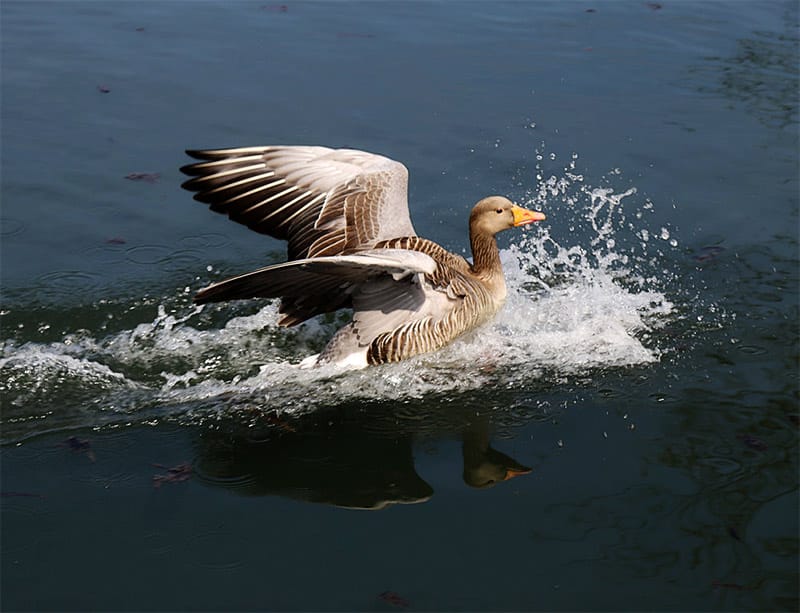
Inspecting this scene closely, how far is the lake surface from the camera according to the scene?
4.84 meters

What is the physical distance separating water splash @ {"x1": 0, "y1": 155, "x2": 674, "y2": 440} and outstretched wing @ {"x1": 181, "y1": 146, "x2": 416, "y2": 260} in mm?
780

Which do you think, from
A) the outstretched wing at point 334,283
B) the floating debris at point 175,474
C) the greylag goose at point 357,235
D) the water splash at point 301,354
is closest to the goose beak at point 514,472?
the water splash at point 301,354

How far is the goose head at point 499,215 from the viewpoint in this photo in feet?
24.3

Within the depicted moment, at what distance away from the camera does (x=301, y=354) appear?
24.1ft

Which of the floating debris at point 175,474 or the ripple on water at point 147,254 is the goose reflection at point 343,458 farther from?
the ripple on water at point 147,254

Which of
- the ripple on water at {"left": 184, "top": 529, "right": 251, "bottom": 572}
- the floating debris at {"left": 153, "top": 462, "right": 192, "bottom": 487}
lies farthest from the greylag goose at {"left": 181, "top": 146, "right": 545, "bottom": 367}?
the ripple on water at {"left": 184, "top": 529, "right": 251, "bottom": 572}

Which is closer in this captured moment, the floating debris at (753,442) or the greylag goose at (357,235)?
the floating debris at (753,442)

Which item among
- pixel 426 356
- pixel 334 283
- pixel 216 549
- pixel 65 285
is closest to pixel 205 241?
pixel 65 285

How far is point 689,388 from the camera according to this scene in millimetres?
6363

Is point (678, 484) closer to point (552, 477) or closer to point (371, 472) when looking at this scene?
point (552, 477)

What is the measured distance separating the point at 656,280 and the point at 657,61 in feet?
16.5

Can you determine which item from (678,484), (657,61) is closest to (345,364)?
(678,484)

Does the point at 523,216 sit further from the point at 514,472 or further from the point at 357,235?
the point at 514,472

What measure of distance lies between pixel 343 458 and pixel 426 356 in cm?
152
